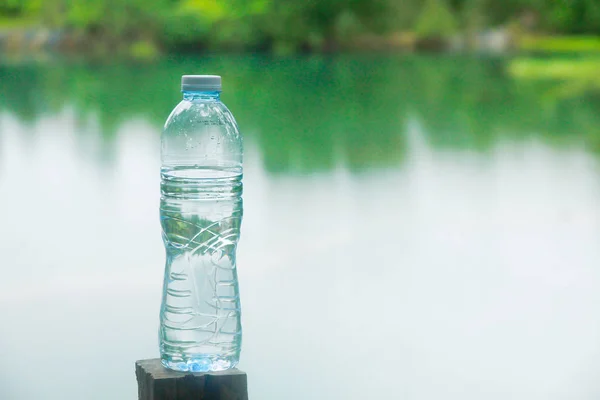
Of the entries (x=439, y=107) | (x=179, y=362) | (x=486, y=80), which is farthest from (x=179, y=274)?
(x=486, y=80)

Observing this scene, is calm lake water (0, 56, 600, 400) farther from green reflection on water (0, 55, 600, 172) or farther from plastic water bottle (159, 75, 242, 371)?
plastic water bottle (159, 75, 242, 371)

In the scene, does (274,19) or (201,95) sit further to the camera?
(274,19)

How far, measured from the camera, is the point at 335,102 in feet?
56.0

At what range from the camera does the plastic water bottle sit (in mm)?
1958

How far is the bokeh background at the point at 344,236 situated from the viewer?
13.0 ft

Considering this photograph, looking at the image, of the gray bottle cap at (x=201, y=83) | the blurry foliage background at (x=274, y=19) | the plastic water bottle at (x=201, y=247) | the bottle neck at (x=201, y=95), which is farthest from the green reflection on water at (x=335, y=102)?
the gray bottle cap at (x=201, y=83)

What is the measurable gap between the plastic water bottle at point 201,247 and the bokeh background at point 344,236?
1610 mm

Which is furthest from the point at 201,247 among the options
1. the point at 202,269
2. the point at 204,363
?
the point at 204,363

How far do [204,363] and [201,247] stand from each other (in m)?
0.19

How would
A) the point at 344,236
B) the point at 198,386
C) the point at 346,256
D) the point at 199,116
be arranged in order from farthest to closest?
the point at 344,236 → the point at 346,256 → the point at 199,116 → the point at 198,386

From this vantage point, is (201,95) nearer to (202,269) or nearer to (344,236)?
(202,269)

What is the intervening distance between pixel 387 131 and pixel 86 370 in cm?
953

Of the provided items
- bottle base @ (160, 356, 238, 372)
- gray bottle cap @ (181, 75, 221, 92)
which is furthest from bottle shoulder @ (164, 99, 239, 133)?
bottle base @ (160, 356, 238, 372)

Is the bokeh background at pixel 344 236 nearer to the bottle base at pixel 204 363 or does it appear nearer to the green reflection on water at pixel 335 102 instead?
the green reflection on water at pixel 335 102
